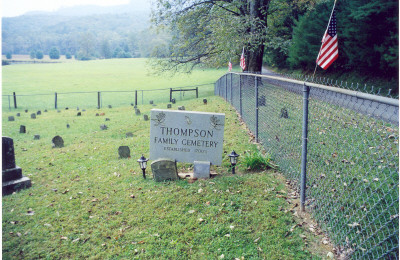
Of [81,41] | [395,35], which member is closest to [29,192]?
[395,35]

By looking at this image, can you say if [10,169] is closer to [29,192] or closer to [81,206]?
[29,192]

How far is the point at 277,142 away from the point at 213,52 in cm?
1710

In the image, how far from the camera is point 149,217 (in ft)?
15.6

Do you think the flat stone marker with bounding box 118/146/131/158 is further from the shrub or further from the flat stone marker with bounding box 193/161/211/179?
the shrub

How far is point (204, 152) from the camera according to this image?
6148mm

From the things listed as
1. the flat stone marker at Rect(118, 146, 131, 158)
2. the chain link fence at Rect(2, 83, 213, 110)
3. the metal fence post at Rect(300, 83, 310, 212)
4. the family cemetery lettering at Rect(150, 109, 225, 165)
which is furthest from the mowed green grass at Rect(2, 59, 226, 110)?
the metal fence post at Rect(300, 83, 310, 212)

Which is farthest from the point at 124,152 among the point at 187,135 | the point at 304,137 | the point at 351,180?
the point at 351,180

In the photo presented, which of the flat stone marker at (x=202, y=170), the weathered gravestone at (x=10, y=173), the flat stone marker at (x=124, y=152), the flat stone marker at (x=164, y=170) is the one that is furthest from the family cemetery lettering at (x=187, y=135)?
the weathered gravestone at (x=10, y=173)

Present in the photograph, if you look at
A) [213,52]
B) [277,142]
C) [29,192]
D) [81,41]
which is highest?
[81,41]

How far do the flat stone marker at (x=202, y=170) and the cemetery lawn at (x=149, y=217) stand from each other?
0.58 feet

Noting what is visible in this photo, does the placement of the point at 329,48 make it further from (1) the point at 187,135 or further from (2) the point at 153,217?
(2) the point at 153,217

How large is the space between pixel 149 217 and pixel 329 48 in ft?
22.1

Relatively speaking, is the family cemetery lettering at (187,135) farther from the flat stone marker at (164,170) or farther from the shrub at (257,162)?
the shrub at (257,162)

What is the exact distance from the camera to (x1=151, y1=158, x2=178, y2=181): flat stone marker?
5881 mm
